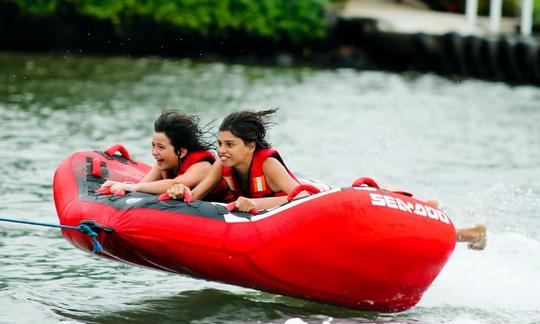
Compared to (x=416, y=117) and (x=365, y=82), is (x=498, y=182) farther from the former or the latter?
(x=365, y=82)

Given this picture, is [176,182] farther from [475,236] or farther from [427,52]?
[427,52]

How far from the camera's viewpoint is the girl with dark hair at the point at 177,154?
6.96m

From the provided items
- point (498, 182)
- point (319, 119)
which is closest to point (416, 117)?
point (319, 119)

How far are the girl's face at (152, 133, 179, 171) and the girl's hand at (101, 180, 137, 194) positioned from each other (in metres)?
0.23

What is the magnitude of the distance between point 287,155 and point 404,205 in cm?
611

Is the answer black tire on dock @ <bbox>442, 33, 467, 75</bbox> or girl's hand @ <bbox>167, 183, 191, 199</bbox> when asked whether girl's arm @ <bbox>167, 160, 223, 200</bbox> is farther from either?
black tire on dock @ <bbox>442, 33, 467, 75</bbox>

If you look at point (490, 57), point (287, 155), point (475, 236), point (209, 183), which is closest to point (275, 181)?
point (209, 183)


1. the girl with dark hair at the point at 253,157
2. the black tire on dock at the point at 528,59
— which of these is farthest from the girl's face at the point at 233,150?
the black tire on dock at the point at 528,59

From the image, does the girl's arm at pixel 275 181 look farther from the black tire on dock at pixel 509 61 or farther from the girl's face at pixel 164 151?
the black tire on dock at pixel 509 61

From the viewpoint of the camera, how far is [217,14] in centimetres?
2364

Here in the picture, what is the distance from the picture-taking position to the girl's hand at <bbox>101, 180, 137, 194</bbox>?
6719 millimetres

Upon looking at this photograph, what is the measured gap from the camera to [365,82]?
1997 centimetres

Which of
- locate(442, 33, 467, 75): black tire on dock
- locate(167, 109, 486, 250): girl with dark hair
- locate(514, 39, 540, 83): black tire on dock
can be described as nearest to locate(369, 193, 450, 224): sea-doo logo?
locate(167, 109, 486, 250): girl with dark hair

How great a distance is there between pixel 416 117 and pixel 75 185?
30.0ft
